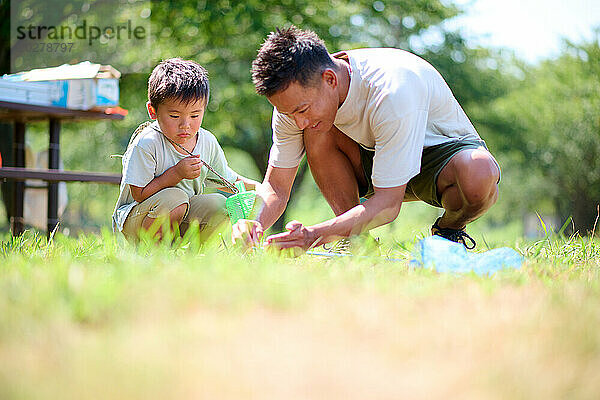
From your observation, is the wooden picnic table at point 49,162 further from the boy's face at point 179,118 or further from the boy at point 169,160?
the boy's face at point 179,118

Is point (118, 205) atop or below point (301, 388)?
below

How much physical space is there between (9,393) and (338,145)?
2.42 meters

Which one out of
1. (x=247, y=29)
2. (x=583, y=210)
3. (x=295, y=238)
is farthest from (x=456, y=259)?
(x=583, y=210)

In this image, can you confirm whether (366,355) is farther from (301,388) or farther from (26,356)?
(26,356)

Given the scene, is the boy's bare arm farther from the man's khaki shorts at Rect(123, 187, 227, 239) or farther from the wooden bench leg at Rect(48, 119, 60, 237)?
the wooden bench leg at Rect(48, 119, 60, 237)

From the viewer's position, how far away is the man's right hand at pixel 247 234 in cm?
261

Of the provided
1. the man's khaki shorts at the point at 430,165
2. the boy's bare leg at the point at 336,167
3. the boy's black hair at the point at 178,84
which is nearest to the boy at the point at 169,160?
the boy's black hair at the point at 178,84

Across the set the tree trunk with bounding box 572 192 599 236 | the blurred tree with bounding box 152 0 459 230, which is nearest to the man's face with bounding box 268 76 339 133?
the blurred tree with bounding box 152 0 459 230

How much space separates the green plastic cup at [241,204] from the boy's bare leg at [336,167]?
1.26 ft

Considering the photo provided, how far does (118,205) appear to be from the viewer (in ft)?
11.5

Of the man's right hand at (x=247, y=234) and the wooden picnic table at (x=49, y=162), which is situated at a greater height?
the man's right hand at (x=247, y=234)

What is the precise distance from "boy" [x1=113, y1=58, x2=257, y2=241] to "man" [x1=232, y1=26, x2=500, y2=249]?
0.47 meters

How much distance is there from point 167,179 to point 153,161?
0.15m

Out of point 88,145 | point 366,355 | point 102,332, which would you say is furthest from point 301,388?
point 88,145
